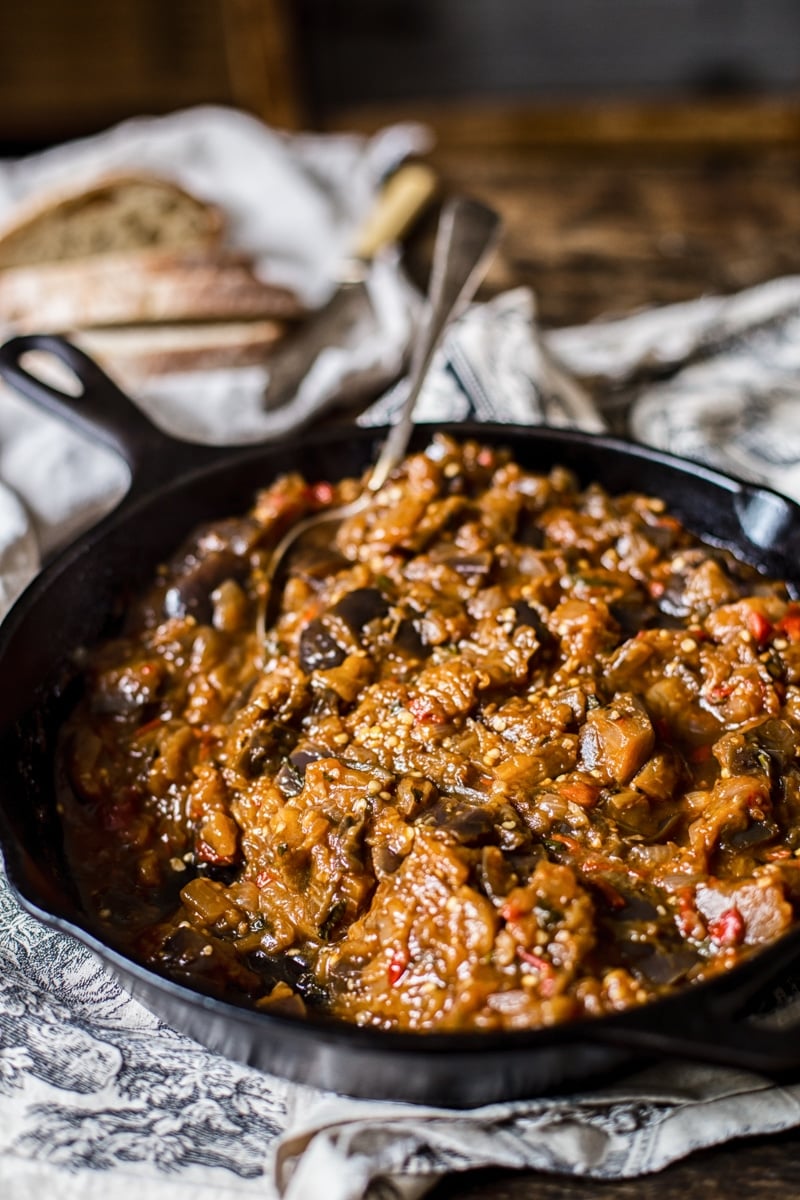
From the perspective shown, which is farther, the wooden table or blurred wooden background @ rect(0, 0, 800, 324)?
blurred wooden background @ rect(0, 0, 800, 324)

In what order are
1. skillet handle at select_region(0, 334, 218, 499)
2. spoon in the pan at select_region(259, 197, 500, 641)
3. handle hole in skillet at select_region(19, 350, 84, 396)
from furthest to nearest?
1. handle hole in skillet at select_region(19, 350, 84, 396)
2. skillet handle at select_region(0, 334, 218, 499)
3. spoon in the pan at select_region(259, 197, 500, 641)

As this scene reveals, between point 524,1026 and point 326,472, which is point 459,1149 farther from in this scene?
point 326,472

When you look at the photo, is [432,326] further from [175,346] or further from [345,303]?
[345,303]

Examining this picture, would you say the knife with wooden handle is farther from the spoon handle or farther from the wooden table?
the spoon handle

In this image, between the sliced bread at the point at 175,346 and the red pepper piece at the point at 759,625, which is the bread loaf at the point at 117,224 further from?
the red pepper piece at the point at 759,625

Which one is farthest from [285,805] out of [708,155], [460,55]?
[460,55]

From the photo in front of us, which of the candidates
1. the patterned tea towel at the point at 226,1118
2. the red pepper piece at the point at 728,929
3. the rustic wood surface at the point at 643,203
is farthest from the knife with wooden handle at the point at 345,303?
the red pepper piece at the point at 728,929

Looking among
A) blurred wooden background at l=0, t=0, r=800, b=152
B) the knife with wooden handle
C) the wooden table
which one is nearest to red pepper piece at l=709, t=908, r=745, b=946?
the knife with wooden handle
